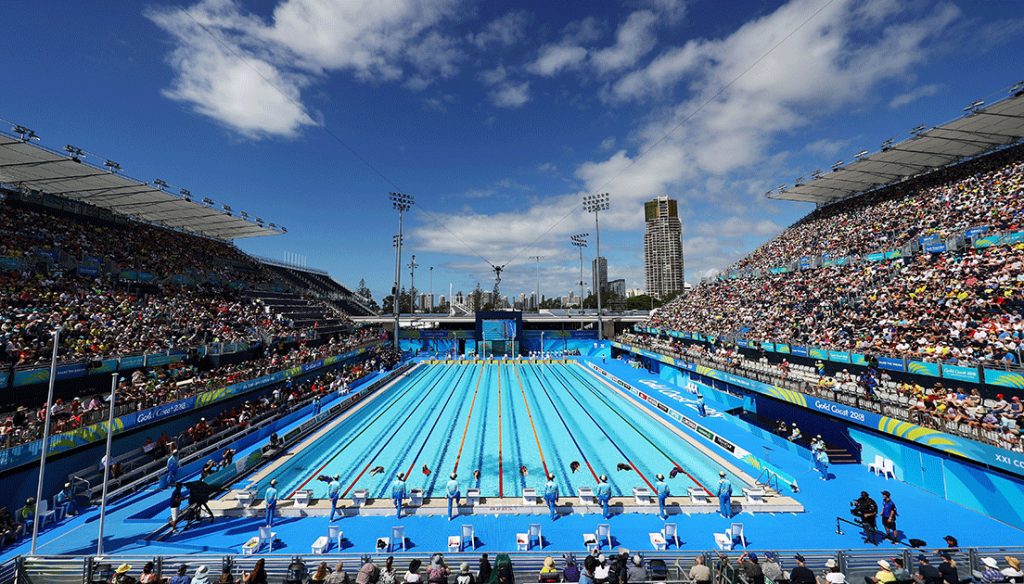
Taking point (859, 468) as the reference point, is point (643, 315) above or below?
above

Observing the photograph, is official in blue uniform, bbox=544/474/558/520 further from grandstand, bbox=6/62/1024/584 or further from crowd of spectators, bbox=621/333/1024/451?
crowd of spectators, bbox=621/333/1024/451

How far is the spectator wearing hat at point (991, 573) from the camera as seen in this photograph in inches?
262

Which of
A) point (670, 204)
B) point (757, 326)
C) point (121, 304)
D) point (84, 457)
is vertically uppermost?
point (670, 204)

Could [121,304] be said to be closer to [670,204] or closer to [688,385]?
[688,385]

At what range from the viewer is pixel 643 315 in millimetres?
55125

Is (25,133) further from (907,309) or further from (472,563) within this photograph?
(907,309)

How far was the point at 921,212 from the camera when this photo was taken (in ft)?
89.2

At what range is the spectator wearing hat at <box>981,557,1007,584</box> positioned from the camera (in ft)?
21.8

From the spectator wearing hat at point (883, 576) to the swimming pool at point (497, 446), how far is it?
205 inches

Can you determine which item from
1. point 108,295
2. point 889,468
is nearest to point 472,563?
point 889,468

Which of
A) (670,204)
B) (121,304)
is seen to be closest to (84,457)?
(121,304)

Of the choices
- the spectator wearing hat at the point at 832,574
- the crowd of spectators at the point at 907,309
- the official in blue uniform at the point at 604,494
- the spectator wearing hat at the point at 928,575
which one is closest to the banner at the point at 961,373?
the crowd of spectators at the point at 907,309

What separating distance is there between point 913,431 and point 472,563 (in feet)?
43.1

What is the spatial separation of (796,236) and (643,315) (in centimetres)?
2075
